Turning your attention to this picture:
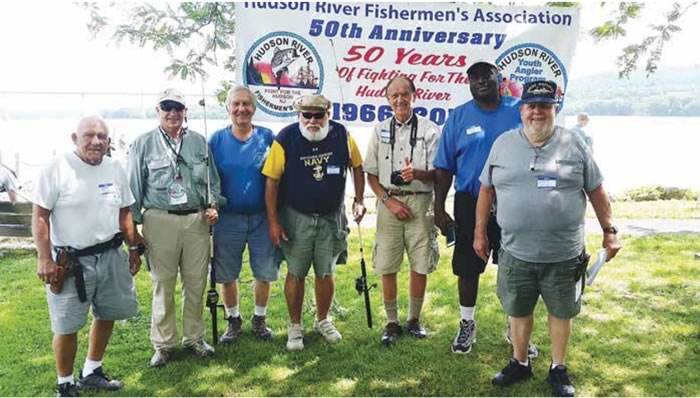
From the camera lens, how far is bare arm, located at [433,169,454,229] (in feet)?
13.7

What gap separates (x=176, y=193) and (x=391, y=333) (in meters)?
1.99

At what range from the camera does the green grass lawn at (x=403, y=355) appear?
12.6ft

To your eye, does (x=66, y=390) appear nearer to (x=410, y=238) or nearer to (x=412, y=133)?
(x=410, y=238)

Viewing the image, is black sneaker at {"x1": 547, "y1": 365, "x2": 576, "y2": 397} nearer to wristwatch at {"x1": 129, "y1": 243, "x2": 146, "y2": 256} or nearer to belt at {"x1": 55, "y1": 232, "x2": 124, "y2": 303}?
wristwatch at {"x1": 129, "y1": 243, "x2": 146, "y2": 256}

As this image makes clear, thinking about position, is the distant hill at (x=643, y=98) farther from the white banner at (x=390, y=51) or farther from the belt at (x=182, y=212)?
the belt at (x=182, y=212)

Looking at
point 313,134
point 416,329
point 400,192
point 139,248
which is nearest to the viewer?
point 139,248

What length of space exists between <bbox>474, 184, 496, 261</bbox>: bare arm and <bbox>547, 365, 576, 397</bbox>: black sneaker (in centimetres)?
87

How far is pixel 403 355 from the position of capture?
429cm

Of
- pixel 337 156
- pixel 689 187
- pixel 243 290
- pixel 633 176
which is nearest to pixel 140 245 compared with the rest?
pixel 337 156

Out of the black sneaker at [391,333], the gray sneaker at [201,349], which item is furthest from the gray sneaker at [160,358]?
the black sneaker at [391,333]

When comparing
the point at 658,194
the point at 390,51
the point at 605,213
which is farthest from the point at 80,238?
the point at 658,194

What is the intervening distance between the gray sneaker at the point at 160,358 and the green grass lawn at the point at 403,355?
9cm

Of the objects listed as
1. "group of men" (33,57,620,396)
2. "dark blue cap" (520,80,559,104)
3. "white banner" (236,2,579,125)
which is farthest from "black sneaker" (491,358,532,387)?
"white banner" (236,2,579,125)

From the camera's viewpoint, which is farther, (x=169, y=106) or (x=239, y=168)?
(x=239, y=168)
